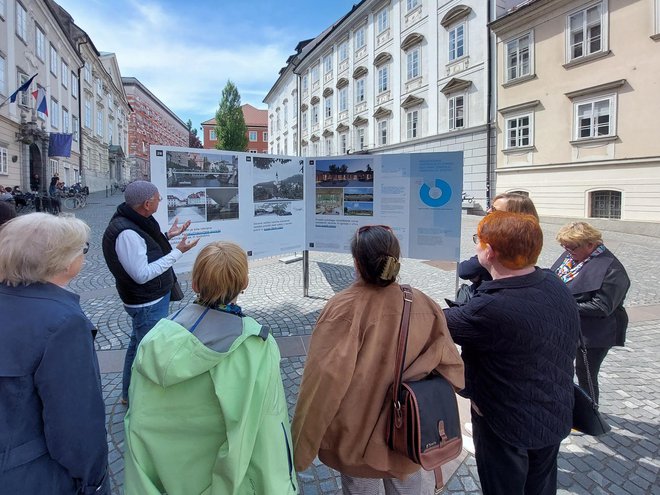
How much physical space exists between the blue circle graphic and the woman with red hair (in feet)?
11.1

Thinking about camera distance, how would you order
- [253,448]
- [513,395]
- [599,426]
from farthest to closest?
[599,426], [513,395], [253,448]

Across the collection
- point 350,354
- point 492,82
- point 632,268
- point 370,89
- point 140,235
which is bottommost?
point 632,268

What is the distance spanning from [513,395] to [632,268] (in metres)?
9.18

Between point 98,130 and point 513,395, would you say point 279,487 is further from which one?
point 98,130

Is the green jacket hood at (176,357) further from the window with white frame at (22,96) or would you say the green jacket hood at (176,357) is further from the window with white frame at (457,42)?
the window with white frame at (22,96)

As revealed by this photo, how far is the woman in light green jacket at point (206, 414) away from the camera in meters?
1.42

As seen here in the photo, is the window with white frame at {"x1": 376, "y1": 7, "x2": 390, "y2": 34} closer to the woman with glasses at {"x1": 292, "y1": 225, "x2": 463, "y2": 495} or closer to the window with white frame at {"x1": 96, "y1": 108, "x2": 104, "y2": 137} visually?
the woman with glasses at {"x1": 292, "y1": 225, "x2": 463, "y2": 495}

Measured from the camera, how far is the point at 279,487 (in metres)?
1.50

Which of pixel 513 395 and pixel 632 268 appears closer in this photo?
pixel 513 395

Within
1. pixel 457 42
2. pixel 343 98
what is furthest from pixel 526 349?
pixel 343 98

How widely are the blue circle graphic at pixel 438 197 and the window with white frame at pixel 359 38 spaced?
1160 inches

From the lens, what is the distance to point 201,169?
453 cm

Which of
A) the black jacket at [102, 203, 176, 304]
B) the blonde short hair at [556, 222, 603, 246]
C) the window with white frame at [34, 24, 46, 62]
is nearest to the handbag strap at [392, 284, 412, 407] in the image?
the blonde short hair at [556, 222, 603, 246]

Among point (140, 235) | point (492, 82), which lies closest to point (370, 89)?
point (492, 82)
